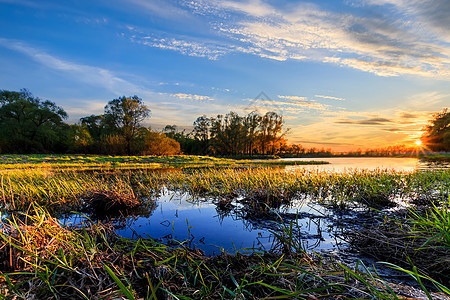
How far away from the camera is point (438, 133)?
5588 centimetres

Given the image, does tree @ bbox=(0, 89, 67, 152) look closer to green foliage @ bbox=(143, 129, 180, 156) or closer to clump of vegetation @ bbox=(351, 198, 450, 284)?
green foliage @ bbox=(143, 129, 180, 156)

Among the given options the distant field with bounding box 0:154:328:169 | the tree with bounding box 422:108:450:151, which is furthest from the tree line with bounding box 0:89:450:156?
the distant field with bounding box 0:154:328:169

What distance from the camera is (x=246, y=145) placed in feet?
202

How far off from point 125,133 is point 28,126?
2383cm

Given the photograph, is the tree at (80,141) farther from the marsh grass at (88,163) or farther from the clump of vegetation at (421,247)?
the clump of vegetation at (421,247)

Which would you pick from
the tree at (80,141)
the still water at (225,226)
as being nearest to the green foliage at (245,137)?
the tree at (80,141)

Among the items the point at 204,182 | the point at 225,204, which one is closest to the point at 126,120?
the point at 204,182

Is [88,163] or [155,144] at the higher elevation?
[155,144]

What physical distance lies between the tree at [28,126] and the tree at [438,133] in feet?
308

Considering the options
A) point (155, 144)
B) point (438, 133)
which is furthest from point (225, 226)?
point (438, 133)

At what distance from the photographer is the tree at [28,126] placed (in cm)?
4509

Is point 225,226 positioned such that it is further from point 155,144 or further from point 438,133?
point 438,133

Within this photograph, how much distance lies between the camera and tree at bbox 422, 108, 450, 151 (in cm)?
5338

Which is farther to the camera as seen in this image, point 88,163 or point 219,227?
point 88,163
